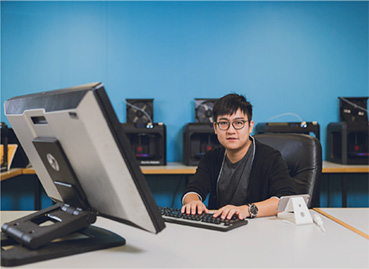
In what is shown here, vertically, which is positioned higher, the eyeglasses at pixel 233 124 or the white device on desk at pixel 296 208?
the eyeglasses at pixel 233 124

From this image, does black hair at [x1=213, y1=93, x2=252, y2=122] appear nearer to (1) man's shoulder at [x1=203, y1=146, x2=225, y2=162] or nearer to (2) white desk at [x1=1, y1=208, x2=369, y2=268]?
(1) man's shoulder at [x1=203, y1=146, x2=225, y2=162]

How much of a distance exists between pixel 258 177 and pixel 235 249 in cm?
80

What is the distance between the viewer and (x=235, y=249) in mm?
871

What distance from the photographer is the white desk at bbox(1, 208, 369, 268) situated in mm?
780

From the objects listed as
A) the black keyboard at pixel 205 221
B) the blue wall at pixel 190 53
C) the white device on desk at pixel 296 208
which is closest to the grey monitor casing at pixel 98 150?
the black keyboard at pixel 205 221

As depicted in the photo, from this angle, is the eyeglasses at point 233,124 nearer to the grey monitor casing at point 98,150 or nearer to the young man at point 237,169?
the young man at point 237,169

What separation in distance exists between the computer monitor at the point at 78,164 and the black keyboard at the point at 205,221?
0.26 meters

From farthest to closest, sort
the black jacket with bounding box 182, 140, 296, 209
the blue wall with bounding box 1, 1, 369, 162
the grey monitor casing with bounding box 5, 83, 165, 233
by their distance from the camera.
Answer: the blue wall with bounding box 1, 1, 369, 162
the black jacket with bounding box 182, 140, 296, 209
the grey monitor casing with bounding box 5, 83, 165, 233

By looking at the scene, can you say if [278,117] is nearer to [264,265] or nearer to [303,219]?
[303,219]

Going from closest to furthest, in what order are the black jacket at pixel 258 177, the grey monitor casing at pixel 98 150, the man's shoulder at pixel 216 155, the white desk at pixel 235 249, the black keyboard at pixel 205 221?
the grey monitor casing at pixel 98 150, the white desk at pixel 235 249, the black keyboard at pixel 205 221, the black jacket at pixel 258 177, the man's shoulder at pixel 216 155

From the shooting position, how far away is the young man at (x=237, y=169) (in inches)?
63.1

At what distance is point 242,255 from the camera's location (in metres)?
0.83

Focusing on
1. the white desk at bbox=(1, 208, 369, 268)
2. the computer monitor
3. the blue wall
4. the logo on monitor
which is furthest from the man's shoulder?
the blue wall

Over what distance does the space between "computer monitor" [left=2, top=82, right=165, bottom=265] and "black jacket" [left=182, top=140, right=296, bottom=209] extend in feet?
2.62
